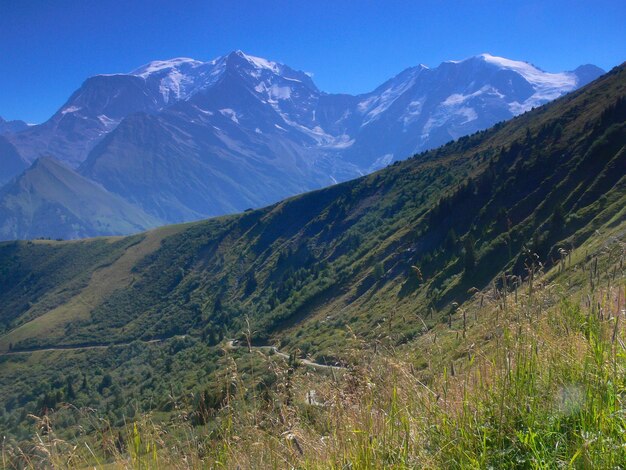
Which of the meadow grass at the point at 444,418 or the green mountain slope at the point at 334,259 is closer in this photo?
the meadow grass at the point at 444,418

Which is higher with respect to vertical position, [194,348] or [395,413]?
[395,413]

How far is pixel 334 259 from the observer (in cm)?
11681

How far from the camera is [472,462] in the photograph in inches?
135

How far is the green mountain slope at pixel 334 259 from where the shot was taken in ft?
198

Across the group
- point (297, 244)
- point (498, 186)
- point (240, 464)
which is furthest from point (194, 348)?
point (240, 464)

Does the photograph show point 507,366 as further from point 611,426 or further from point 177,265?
point 177,265

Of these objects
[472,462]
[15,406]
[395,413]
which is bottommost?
[15,406]

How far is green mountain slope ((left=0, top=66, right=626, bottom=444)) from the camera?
60.3m

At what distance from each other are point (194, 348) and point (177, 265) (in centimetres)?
7253

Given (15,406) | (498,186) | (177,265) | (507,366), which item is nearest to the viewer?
(507,366)

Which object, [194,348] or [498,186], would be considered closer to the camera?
[498,186]

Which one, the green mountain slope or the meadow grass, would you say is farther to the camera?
the green mountain slope

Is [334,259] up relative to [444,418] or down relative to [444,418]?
down

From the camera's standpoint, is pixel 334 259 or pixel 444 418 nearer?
pixel 444 418
